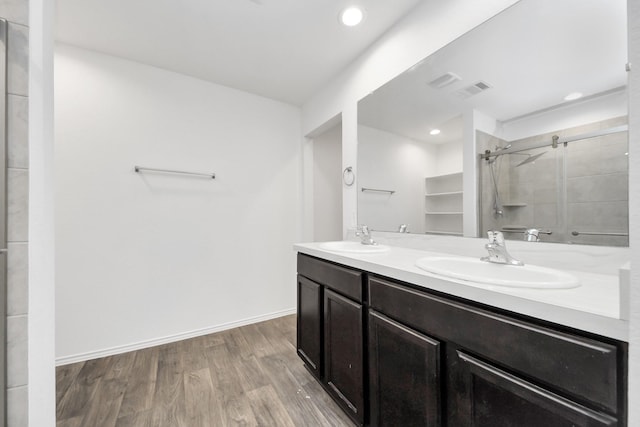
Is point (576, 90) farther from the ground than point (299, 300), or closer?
farther from the ground

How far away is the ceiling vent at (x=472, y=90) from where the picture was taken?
1.20 m

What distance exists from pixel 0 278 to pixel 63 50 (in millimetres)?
1908

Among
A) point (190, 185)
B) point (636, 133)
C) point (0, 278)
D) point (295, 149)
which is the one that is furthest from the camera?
point (295, 149)

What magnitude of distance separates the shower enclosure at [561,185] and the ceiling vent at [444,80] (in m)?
0.35

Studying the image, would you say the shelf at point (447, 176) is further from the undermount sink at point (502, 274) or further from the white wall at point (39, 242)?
the white wall at point (39, 242)

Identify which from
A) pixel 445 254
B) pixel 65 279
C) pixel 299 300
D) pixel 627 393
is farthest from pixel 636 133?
pixel 65 279

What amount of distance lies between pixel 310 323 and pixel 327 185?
1844 mm

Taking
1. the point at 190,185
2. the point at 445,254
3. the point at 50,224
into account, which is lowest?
the point at 445,254

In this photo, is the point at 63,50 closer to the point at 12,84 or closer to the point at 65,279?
the point at 12,84

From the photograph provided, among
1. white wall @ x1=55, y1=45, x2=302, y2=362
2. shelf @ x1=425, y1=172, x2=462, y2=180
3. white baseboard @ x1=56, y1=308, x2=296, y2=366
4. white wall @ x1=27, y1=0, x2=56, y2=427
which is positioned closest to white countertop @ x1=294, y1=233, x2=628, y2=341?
shelf @ x1=425, y1=172, x2=462, y2=180

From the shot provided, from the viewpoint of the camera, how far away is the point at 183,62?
6.55ft

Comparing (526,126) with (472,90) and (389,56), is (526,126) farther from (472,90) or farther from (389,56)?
(389,56)

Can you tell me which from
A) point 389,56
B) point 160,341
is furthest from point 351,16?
point 160,341

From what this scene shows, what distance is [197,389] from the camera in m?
1.48
